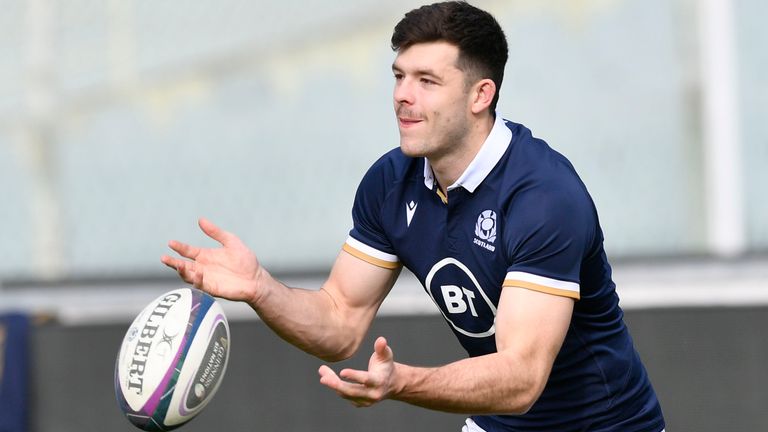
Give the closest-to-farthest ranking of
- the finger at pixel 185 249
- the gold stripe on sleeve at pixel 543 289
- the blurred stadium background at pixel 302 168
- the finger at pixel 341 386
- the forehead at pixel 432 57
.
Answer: the finger at pixel 341 386 → the gold stripe on sleeve at pixel 543 289 → the finger at pixel 185 249 → the forehead at pixel 432 57 → the blurred stadium background at pixel 302 168

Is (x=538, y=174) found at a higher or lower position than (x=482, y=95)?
lower

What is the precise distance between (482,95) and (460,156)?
0.22 m

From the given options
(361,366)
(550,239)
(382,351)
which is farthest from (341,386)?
(361,366)

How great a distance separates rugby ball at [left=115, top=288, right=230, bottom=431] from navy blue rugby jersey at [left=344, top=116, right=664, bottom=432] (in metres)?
0.75

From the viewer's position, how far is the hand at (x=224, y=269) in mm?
3881

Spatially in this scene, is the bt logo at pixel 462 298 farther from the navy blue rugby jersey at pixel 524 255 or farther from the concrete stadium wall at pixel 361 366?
the concrete stadium wall at pixel 361 366

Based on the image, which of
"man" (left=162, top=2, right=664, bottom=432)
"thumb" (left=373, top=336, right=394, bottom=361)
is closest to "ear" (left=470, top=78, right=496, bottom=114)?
"man" (left=162, top=2, right=664, bottom=432)

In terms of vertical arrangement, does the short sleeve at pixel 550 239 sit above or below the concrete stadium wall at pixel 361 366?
above

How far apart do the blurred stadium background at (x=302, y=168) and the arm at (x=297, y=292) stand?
2.30m

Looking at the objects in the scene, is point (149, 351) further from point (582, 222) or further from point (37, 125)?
point (37, 125)

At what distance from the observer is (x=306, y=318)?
4.16m

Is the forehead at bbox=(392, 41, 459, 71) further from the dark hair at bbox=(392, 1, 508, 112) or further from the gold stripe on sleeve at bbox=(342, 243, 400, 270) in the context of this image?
the gold stripe on sleeve at bbox=(342, 243, 400, 270)

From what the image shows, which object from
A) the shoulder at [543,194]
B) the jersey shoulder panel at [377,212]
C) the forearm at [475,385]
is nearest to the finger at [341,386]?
the forearm at [475,385]

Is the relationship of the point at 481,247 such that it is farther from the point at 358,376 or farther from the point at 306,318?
the point at 358,376
